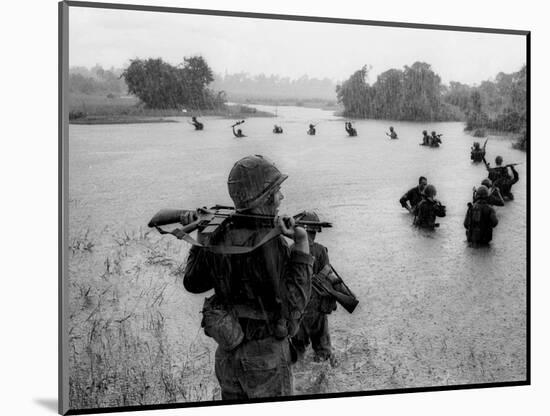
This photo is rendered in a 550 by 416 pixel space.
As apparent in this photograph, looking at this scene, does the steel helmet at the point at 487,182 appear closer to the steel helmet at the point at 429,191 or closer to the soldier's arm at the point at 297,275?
the steel helmet at the point at 429,191

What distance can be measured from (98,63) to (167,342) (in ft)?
5.83

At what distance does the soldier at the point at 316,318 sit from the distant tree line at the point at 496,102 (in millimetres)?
1422

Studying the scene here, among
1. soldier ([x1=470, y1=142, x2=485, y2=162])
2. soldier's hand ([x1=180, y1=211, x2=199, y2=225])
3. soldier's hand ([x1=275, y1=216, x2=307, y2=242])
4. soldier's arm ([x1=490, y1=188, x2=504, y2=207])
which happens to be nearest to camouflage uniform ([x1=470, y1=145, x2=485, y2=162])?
soldier ([x1=470, y1=142, x2=485, y2=162])

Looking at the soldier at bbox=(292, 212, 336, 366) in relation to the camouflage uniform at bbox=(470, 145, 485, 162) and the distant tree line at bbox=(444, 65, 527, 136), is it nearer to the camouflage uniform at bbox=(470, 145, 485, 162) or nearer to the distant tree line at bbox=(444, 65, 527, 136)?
the camouflage uniform at bbox=(470, 145, 485, 162)

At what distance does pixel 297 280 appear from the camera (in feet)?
20.2

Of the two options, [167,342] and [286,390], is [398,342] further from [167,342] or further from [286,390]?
[167,342]

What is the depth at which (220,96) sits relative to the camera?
665 cm

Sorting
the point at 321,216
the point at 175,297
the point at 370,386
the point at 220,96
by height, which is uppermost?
the point at 220,96

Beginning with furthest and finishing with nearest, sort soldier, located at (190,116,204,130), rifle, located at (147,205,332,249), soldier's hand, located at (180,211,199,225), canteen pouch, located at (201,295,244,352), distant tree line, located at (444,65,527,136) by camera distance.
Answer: distant tree line, located at (444,65,527,136) → soldier, located at (190,116,204,130) → soldier's hand, located at (180,211,199,225) → rifle, located at (147,205,332,249) → canteen pouch, located at (201,295,244,352)

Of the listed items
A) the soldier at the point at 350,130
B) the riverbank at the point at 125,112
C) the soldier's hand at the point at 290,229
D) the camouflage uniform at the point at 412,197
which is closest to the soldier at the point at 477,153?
the camouflage uniform at the point at 412,197

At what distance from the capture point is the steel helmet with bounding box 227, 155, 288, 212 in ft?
20.4

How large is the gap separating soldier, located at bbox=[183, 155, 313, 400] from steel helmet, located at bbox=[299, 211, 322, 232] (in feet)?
0.75

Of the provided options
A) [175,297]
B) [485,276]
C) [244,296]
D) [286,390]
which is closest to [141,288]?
[175,297]

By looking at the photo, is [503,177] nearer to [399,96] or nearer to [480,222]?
[480,222]
